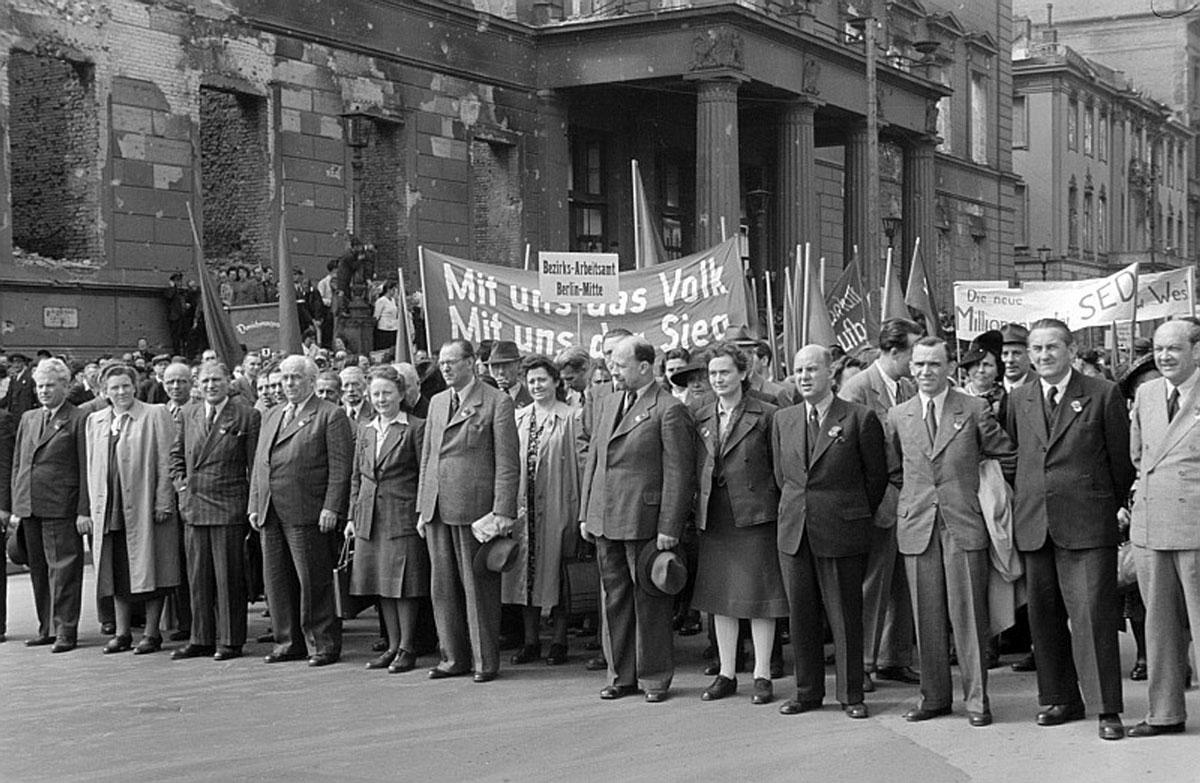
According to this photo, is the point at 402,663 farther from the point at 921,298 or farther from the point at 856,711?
the point at 921,298

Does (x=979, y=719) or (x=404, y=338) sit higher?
(x=404, y=338)

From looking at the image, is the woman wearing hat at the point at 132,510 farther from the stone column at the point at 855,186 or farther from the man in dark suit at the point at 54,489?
the stone column at the point at 855,186

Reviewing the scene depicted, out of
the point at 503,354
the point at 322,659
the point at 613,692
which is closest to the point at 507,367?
the point at 503,354

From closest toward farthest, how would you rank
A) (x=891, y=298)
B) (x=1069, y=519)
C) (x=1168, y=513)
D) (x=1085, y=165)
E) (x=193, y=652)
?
(x=1168, y=513) < (x=1069, y=519) < (x=193, y=652) < (x=891, y=298) < (x=1085, y=165)

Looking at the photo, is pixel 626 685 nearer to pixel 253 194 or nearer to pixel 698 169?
pixel 253 194

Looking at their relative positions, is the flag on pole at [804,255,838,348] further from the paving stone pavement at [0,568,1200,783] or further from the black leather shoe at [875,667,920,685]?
the black leather shoe at [875,667,920,685]

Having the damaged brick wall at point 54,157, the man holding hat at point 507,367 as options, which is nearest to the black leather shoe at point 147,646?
the man holding hat at point 507,367

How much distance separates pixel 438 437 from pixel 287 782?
124 inches

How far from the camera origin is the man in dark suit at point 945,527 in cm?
846

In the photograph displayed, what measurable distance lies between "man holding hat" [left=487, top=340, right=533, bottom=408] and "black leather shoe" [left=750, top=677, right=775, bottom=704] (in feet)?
8.92

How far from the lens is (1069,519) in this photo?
8125mm

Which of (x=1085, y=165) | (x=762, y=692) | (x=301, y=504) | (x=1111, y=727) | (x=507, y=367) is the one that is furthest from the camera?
(x=1085, y=165)

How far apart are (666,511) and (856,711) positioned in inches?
60.5

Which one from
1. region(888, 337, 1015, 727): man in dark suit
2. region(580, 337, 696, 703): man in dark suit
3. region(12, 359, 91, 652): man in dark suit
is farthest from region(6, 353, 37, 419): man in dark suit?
region(888, 337, 1015, 727): man in dark suit
